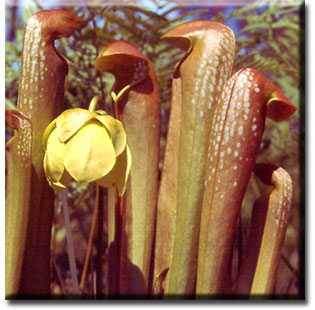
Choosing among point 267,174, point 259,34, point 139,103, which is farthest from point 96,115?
point 259,34

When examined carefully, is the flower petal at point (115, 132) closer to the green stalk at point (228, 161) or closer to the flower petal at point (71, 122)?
the flower petal at point (71, 122)

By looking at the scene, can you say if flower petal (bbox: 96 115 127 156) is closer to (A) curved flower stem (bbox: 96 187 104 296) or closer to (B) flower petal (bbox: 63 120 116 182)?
(B) flower petal (bbox: 63 120 116 182)

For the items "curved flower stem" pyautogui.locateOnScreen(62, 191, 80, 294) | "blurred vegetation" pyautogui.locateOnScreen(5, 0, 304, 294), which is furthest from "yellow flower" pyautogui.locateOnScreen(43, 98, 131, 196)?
"blurred vegetation" pyautogui.locateOnScreen(5, 0, 304, 294)

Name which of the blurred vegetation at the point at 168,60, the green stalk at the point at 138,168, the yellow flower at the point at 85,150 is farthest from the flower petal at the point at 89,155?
the blurred vegetation at the point at 168,60

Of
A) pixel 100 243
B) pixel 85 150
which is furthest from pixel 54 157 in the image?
pixel 100 243

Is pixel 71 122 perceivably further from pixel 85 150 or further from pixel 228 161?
pixel 228 161

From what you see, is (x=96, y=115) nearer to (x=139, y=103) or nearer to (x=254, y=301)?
(x=139, y=103)
